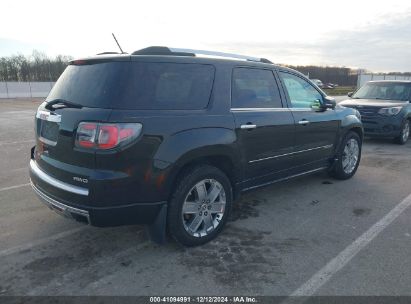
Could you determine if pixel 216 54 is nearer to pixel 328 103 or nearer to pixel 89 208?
pixel 89 208

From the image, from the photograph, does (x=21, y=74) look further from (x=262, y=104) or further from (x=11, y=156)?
(x=262, y=104)

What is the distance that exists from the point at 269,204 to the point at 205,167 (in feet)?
5.39

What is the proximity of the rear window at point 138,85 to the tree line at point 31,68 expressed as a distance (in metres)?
49.3

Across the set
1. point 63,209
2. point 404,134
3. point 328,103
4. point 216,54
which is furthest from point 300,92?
point 404,134

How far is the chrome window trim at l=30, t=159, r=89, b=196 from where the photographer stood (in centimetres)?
309

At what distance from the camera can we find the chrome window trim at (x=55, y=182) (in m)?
3.09

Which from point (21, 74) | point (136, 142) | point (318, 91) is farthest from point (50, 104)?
point (21, 74)

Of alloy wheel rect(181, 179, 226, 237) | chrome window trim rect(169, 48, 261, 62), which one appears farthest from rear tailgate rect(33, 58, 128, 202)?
alloy wheel rect(181, 179, 226, 237)

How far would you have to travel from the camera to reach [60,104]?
3410 mm

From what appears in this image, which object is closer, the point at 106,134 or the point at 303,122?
the point at 106,134

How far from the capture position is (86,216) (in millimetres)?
3092

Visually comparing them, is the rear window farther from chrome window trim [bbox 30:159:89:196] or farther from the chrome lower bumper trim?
the chrome lower bumper trim

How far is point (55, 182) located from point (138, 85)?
1.17 m

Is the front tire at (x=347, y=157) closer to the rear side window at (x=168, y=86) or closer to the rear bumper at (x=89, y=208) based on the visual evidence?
the rear side window at (x=168, y=86)
